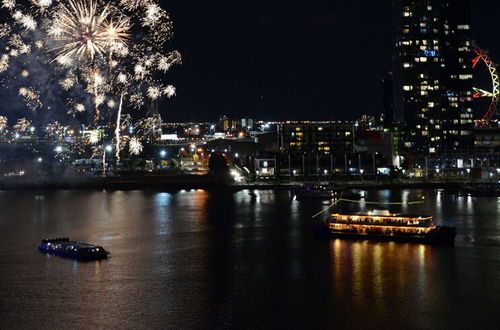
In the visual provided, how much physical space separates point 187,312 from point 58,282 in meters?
2.53

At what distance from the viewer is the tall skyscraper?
41.5 metres

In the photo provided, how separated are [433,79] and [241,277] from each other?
3443 centimetres

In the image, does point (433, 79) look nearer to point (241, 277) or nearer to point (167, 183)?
point (167, 183)

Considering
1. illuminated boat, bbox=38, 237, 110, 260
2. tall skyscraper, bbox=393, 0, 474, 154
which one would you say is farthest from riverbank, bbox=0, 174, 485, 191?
illuminated boat, bbox=38, 237, 110, 260

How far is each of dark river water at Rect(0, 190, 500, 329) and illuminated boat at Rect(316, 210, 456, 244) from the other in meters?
0.35

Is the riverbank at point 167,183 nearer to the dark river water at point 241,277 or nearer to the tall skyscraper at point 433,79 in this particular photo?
the dark river water at point 241,277

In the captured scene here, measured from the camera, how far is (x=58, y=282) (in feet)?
31.7

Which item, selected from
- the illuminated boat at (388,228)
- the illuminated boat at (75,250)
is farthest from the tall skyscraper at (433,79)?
the illuminated boat at (75,250)

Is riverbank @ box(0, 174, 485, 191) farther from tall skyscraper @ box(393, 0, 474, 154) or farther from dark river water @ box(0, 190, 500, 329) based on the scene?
tall skyscraper @ box(393, 0, 474, 154)

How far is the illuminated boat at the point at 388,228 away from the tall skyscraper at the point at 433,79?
2908 cm

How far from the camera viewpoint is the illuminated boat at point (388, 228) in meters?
12.5

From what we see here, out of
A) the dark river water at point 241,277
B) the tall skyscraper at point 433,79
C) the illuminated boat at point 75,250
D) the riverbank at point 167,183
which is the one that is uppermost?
the tall skyscraper at point 433,79

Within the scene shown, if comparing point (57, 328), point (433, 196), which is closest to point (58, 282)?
point (57, 328)

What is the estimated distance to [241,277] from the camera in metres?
10.0
